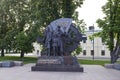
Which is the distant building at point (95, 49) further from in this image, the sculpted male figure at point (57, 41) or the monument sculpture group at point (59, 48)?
the sculpted male figure at point (57, 41)

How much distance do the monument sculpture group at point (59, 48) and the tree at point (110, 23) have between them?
29.8 ft

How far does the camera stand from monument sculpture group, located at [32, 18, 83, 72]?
63.0 ft

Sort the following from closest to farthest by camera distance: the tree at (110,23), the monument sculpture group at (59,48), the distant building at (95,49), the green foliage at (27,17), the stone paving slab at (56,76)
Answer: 1. the stone paving slab at (56,76)
2. the monument sculpture group at (59,48)
3. the tree at (110,23)
4. the green foliage at (27,17)
5. the distant building at (95,49)

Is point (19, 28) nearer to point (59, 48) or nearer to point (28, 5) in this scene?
point (28, 5)

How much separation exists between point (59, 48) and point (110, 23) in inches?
463

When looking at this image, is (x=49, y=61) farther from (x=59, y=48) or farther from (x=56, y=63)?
(x=59, y=48)

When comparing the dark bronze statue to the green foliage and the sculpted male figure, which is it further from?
the green foliage

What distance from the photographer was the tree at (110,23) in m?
30.3

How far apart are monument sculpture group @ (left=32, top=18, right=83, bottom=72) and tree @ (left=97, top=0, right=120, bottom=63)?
9082 mm

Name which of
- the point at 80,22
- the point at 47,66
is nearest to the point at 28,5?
the point at 80,22

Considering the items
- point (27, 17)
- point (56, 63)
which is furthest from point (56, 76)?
point (27, 17)

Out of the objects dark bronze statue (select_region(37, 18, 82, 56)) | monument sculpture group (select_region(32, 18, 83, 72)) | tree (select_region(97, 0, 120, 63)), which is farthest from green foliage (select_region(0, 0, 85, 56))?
dark bronze statue (select_region(37, 18, 82, 56))

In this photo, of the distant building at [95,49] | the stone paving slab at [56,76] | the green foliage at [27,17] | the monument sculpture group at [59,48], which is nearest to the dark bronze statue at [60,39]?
the monument sculpture group at [59,48]

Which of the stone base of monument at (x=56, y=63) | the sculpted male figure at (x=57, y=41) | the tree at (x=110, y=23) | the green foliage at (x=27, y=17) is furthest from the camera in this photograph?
the green foliage at (x=27, y=17)
